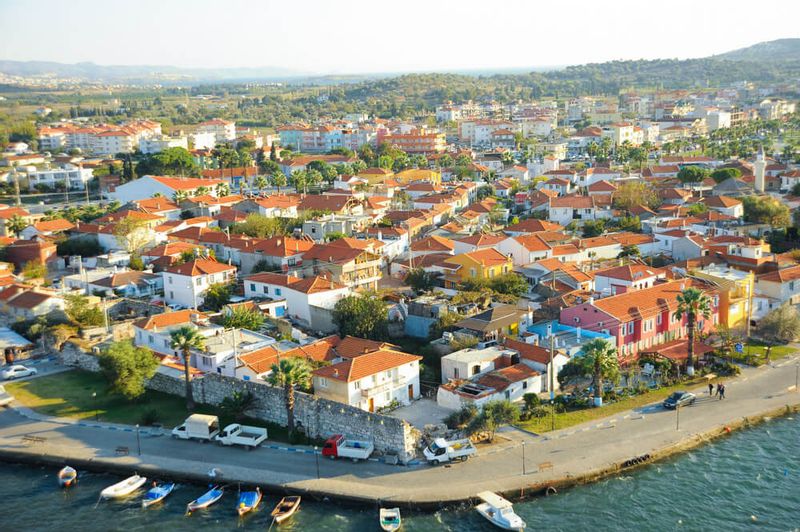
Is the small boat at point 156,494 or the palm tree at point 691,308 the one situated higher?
the palm tree at point 691,308

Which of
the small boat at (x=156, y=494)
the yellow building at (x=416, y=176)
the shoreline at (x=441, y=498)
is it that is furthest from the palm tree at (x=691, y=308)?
the yellow building at (x=416, y=176)

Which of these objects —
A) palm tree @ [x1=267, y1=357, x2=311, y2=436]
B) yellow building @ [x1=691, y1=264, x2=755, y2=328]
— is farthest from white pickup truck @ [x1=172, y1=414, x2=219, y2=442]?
yellow building @ [x1=691, y1=264, x2=755, y2=328]

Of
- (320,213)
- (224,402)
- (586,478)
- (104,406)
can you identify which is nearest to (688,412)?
(586,478)

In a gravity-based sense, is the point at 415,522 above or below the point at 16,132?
below

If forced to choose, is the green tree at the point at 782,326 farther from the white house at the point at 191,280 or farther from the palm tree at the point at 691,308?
the white house at the point at 191,280

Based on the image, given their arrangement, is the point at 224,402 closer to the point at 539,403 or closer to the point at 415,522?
the point at 415,522

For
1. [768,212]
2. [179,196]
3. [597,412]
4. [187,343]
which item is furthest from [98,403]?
[768,212]

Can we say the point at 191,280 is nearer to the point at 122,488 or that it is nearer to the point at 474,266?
the point at 474,266
